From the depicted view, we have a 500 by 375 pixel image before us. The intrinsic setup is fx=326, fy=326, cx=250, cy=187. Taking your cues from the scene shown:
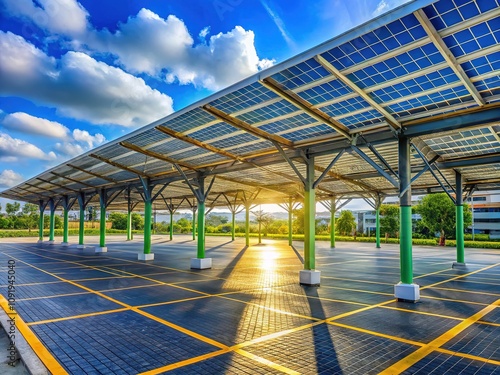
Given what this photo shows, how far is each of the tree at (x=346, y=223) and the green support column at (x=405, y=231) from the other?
4860 centimetres

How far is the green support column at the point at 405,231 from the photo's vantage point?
1022 centimetres

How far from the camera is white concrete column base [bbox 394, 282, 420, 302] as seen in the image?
1002 cm

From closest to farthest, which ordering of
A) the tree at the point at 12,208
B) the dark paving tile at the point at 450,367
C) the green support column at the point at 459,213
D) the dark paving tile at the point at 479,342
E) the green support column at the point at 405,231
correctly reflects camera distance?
the dark paving tile at the point at 450,367, the dark paving tile at the point at 479,342, the green support column at the point at 405,231, the green support column at the point at 459,213, the tree at the point at 12,208

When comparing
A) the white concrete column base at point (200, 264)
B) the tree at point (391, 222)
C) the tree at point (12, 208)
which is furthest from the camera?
the tree at point (12, 208)

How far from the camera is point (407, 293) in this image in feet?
33.1

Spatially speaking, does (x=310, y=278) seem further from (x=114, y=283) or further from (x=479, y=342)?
(x=114, y=283)

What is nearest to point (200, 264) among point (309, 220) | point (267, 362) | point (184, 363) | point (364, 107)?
point (309, 220)

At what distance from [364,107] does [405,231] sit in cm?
429

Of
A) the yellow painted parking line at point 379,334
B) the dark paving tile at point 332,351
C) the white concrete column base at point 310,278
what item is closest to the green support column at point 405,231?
the white concrete column base at point 310,278

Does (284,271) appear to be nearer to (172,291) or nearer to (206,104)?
(172,291)

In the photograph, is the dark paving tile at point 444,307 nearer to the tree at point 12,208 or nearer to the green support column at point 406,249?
the green support column at point 406,249

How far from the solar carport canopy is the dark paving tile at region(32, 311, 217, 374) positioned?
600cm

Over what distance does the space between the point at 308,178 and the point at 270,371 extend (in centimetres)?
870

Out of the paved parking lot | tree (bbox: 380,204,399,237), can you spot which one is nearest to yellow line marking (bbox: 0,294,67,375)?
the paved parking lot
